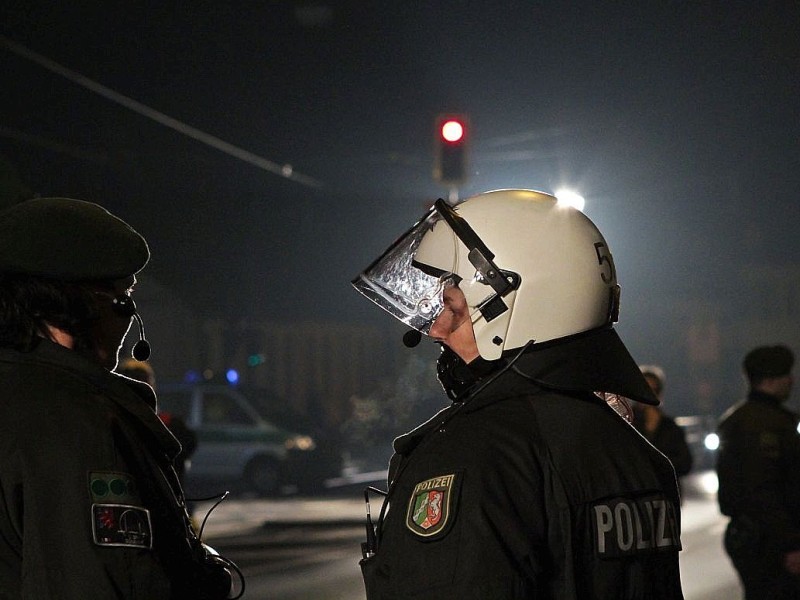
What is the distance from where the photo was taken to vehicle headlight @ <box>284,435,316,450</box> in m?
20.1

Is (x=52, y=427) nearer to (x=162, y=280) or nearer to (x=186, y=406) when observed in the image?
(x=186, y=406)

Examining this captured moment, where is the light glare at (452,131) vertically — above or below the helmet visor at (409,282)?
above

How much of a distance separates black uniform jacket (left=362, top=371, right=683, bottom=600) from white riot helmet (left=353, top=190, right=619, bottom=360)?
17 cm

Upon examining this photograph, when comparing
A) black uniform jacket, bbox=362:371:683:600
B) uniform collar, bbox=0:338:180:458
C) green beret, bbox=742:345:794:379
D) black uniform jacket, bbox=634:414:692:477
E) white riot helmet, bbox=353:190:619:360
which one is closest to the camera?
black uniform jacket, bbox=362:371:683:600

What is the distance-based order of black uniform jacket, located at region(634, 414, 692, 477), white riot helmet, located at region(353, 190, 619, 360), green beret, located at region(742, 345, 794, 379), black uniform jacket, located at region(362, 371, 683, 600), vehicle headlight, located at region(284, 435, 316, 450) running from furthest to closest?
vehicle headlight, located at region(284, 435, 316, 450)
black uniform jacket, located at region(634, 414, 692, 477)
green beret, located at region(742, 345, 794, 379)
white riot helmet, located at region(353, 190, 619, 360)
black uniform jacket, located at region(362, 371, 683, 600)

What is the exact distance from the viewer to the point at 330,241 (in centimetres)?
3928

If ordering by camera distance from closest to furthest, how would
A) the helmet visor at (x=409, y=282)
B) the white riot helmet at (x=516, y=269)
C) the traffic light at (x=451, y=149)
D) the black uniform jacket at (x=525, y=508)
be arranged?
the black uniform jacket at (x=525, y=508)
the white riot helmet at (x=516, y=269)
the helmet visor at (x=409, y=282)
the traffic light at (x=451, y=149)

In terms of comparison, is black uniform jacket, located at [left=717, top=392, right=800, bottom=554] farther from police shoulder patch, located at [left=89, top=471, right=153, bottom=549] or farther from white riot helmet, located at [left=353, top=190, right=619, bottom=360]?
police shoulder patch, located at [left=89, top=471, right=153, bottom=549]

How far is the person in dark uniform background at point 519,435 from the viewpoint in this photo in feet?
7.30

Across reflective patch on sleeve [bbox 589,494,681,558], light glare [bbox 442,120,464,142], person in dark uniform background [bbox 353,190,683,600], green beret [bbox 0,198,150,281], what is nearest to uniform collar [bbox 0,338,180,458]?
green beret [bbox 0,198,150,281]

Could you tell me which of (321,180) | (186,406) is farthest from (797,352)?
(186,406)

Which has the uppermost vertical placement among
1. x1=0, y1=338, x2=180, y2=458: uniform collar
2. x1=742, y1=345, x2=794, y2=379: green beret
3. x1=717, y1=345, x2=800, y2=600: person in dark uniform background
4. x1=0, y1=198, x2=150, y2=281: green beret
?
x1=0, y1=198, x2=150, y2=281: green beret

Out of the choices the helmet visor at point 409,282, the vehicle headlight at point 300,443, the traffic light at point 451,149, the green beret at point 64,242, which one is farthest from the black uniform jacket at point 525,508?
the vehicle headlight at point 300,443

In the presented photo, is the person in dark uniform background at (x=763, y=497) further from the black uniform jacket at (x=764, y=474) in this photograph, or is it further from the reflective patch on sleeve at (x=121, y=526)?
the reflective patch on sleeve at (x=121, y=526)
